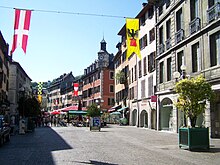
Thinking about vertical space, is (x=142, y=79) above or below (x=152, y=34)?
below

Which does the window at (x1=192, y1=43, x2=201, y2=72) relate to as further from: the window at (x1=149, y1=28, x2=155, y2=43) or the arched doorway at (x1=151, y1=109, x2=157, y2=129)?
the arched doorway at (x1=151, y1=109, x2=157, y2=129)

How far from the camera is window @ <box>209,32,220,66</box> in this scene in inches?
835

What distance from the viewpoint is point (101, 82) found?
72.8 m

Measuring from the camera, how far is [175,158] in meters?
12.4

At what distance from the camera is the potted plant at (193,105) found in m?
15.1

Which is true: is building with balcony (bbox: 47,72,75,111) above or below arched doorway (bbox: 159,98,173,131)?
above

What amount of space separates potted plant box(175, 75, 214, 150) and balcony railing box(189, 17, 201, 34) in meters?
9.14

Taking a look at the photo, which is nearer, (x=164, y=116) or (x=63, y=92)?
(x=164, y=116)

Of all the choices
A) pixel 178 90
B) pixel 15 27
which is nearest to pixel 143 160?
pixel 178 90

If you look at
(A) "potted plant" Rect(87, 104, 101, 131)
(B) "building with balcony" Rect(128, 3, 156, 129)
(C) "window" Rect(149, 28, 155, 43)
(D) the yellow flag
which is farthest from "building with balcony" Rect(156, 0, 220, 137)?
(A) "potted plant" Rect(87, 104, 101, 131)

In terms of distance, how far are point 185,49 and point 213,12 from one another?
17.2 feet

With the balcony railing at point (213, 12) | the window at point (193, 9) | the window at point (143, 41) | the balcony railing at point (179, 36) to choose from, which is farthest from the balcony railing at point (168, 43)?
the window at point (143, 41)

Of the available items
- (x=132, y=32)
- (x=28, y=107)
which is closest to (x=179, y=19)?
(x=132, y=32)

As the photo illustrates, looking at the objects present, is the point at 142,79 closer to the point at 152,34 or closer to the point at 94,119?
the point at 152,34
